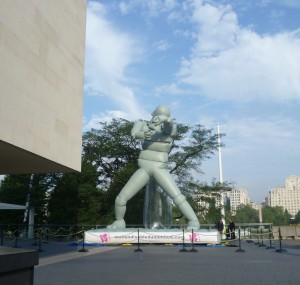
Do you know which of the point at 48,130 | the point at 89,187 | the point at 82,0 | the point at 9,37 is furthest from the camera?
the point at 89,187

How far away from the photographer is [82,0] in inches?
551

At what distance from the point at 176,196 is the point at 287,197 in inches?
4022

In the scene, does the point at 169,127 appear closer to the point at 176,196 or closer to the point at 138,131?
the point at 138,131

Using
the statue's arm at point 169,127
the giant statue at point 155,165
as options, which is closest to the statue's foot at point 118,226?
the giant statue at point 155,165

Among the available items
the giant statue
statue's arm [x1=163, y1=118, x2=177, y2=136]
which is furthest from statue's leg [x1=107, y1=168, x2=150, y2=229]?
statue's arm [x1=163, y1=118, x2=177, y2=136]

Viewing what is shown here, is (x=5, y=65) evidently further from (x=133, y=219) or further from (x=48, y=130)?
(x=133, y=219)

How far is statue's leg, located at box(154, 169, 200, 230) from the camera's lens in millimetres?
17188

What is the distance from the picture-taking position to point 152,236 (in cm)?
1698

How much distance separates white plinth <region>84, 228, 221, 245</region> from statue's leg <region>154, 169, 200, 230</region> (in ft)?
1.87

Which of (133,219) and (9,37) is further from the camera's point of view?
(133,219)

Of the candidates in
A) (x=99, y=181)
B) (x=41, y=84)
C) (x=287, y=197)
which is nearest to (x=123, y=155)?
(x=99, y=181)

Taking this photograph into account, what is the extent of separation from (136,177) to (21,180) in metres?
13.3

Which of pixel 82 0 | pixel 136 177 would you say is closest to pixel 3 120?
pixel 82 0

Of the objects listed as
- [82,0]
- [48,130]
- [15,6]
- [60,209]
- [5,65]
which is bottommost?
[60,209]
